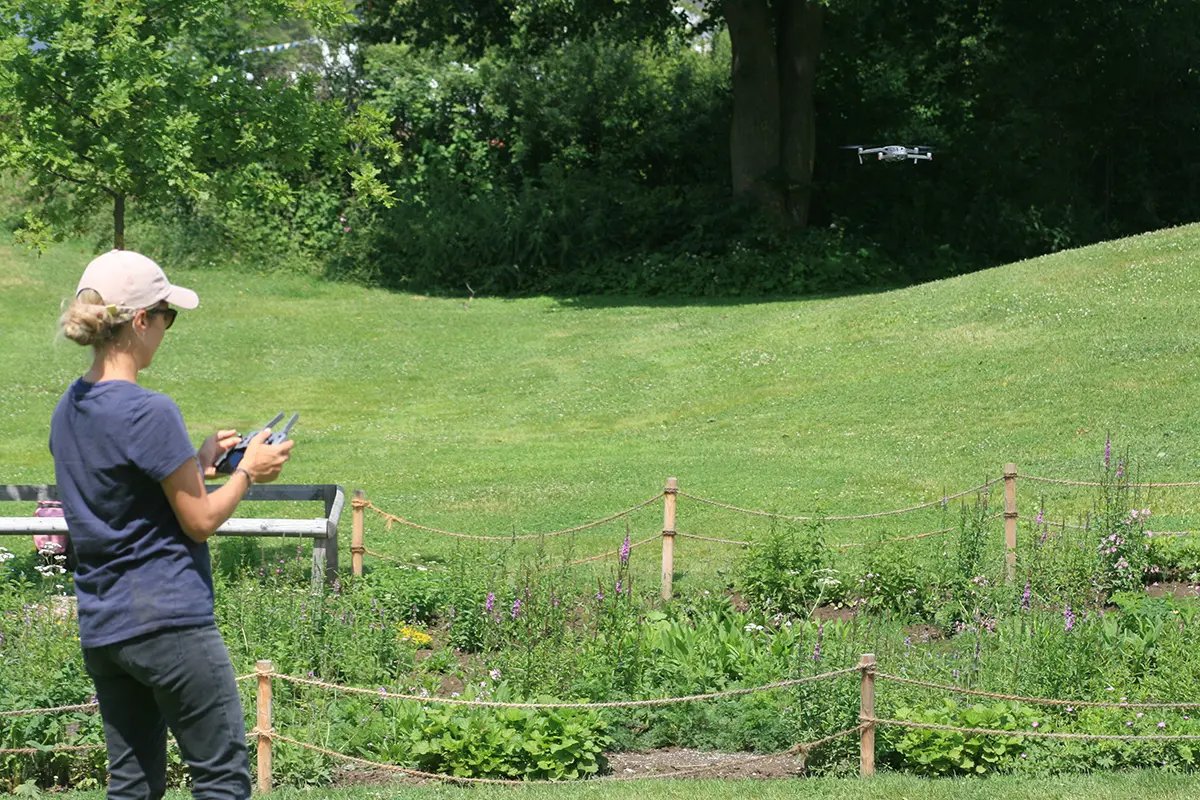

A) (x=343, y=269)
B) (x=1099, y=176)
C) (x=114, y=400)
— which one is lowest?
(x=114, y=400)

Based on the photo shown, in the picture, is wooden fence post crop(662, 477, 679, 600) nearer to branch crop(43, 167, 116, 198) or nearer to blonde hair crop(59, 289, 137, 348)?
branch crop(43, 167, 116, 198)

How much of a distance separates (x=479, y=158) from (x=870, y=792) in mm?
27082

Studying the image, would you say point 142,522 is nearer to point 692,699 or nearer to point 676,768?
point 692,699

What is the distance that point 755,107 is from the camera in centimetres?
2908

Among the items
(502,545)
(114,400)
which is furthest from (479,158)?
(114,400)

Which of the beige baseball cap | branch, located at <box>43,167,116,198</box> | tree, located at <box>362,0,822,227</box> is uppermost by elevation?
tree, located at <box>362,0,822,227</box>

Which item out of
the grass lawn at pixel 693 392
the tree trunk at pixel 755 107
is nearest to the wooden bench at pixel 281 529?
the grass lawn at pixel 693 392

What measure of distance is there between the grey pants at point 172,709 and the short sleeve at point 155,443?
1.40 feet

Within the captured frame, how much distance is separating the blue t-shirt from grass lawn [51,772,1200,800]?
2638mm

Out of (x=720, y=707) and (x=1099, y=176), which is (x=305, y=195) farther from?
(x=720, y=707)

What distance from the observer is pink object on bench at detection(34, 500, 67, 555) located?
31.8ft

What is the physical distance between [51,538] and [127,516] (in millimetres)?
6651

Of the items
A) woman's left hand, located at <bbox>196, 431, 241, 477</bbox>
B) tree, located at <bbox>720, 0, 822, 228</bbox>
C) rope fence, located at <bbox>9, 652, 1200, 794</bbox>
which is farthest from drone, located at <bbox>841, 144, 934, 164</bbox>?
woman's left hand, located at <bbox>196, 431, 241, 477</bbox>

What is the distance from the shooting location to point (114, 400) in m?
3.79
